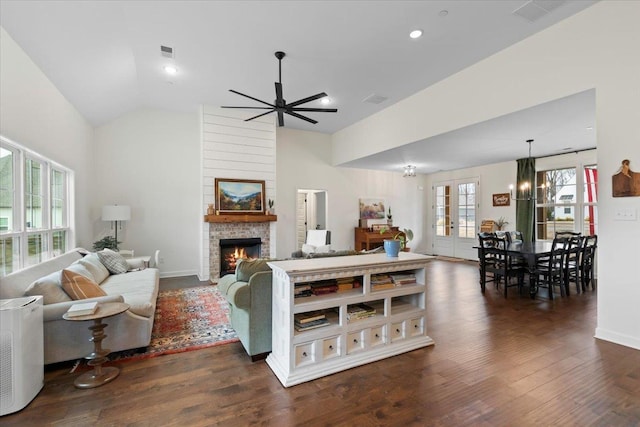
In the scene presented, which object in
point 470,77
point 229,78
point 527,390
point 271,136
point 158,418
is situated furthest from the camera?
point 271,136

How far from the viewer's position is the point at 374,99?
5.77m

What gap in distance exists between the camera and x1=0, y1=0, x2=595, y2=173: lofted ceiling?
3203mm

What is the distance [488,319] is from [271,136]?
5428 mm

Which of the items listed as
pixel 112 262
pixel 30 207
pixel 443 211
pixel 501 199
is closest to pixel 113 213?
pixel 112 262

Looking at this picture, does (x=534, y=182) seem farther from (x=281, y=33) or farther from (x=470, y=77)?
(x=281, y=33)

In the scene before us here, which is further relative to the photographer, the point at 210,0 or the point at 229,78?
the point at 229,78

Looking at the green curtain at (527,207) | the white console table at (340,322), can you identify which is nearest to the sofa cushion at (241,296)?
the white console table at (340,322)

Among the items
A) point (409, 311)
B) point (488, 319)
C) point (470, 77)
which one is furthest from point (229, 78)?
point (488, 319)

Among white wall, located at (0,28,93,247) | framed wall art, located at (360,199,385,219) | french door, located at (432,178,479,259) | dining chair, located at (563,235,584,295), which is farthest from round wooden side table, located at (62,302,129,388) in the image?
french door, located at (432,178,479,259)

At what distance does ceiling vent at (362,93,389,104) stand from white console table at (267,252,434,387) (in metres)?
3.60

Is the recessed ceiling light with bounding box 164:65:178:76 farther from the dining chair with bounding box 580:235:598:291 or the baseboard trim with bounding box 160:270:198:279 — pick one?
the dining chair with bounding box 580:235:598:291

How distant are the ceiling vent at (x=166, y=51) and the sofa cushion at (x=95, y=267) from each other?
3.08m

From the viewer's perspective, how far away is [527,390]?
7.57 feet

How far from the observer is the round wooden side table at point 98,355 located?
240cm
